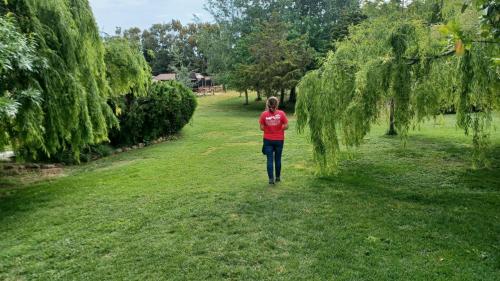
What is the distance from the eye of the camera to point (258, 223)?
4.76 m

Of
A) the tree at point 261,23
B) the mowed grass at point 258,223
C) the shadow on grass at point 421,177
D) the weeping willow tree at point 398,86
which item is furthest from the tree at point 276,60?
the weeping willow tree at point 398,86

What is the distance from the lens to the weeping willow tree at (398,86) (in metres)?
5.01

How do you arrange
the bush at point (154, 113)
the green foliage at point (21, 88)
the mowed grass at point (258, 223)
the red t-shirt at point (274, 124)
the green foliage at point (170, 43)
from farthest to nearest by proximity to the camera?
1. the green foliage at point (170, 43)
2. the bush at point (154, 113)
3. the red t-shirt at point (274, 124)
4. the green foliage at point (21, 88)
5. the mowed grass at point (258, 223)

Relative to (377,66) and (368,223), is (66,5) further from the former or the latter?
(368,223)

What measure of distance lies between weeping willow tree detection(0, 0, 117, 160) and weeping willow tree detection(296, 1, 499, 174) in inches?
144

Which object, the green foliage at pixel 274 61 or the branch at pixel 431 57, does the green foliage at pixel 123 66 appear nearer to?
the branch at pixel 431 57

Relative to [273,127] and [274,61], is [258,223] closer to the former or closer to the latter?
[273,127]

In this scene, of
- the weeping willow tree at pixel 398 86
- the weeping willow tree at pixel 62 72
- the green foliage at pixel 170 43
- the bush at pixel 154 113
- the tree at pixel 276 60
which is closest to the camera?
the weeping willow tree at pixel 398 86

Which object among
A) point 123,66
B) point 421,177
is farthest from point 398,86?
point 123,66

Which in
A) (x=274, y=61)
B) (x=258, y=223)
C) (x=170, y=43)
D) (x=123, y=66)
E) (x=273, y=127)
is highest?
(x=170, y=43)

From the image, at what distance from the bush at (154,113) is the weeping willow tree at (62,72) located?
550 centimetres

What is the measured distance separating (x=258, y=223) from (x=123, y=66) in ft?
22.1

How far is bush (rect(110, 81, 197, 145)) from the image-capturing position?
12.6 meters

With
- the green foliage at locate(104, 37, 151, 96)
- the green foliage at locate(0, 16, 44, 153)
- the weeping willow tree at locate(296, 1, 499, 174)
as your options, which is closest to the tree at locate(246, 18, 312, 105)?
the green foliage at locate(104, 37, 151, 96)
